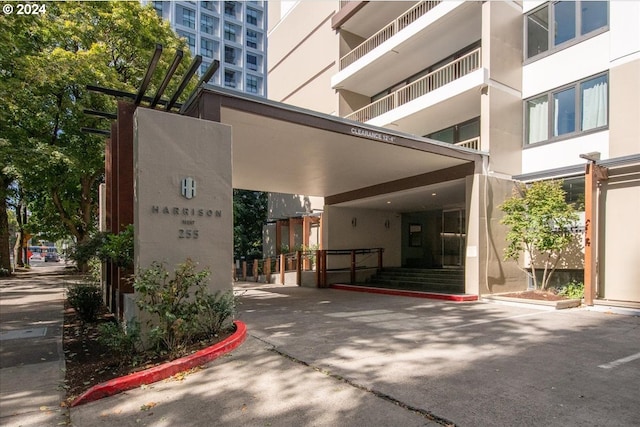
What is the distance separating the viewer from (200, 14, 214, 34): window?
61.2 m

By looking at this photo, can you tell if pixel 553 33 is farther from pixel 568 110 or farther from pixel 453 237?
pixel 453 237

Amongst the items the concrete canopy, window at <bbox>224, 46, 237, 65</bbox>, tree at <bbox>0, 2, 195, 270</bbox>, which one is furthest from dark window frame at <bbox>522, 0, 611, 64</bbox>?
window at <bbox>224, 46, 237, 65</bbox>

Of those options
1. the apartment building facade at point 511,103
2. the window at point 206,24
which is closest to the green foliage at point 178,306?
the apartment building facade at point 511,103

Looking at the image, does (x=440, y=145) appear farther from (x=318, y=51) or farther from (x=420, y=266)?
Answer: (x=318, y=51)

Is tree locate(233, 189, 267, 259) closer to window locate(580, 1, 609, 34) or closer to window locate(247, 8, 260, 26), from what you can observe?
window locate(580, 1, 609, 34)

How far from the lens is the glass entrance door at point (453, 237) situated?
52.9 ft

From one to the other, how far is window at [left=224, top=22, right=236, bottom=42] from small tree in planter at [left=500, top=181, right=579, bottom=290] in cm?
6344

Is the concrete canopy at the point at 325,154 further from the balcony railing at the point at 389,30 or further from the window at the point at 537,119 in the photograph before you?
the balcony railing at the point at 389,30

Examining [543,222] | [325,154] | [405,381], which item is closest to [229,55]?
[325,154]

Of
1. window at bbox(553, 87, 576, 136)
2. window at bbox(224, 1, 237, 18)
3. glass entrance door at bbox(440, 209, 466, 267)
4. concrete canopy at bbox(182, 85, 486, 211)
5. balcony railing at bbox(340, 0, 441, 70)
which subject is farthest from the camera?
window at bbox(224, 1, 237, 18)

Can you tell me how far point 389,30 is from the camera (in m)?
16.8

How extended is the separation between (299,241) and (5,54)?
14486 millimetres

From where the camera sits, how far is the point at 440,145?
1037 centimetres

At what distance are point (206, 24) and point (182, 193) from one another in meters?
65.0
